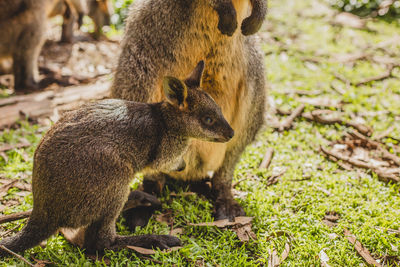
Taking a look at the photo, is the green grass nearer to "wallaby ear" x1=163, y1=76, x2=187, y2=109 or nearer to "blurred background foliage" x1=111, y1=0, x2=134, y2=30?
"wallaby ear" x1=163, y1=76, x2=187, y2=109

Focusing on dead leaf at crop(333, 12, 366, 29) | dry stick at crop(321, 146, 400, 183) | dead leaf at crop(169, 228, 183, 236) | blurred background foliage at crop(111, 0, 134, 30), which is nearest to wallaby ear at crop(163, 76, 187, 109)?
dead leaf at crop(169, 228, 183, 236)

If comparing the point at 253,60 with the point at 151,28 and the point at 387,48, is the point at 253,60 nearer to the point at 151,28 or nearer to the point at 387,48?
the point at 151,28

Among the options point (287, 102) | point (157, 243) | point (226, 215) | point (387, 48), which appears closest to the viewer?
point (157, 243)

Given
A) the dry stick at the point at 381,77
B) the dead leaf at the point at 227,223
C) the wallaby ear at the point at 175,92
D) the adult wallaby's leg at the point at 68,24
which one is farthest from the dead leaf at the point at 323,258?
the adult wallaby's leg at the point at 68,24

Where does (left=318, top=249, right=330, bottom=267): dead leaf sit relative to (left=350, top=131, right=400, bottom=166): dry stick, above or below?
below

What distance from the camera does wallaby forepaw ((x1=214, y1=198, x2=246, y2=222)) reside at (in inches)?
131

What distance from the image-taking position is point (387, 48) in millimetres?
7070

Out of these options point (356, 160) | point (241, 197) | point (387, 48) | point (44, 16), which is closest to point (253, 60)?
point (241, 197)

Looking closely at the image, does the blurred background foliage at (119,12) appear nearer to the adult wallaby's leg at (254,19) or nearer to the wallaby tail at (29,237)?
the adult wallaby's leg at (254,19)

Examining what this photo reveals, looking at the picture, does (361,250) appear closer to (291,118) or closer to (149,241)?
(149,241)

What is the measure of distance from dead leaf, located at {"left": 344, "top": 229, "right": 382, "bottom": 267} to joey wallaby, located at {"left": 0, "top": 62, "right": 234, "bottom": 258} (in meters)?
1.33

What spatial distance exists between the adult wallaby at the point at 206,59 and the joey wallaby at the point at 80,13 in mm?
4090

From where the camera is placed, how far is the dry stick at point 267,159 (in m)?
4.02

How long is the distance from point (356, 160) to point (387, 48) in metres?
4.00
